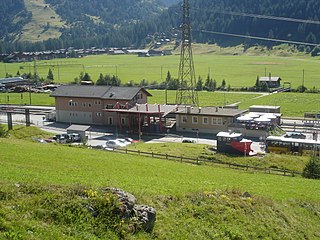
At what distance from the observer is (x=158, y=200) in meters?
15.6

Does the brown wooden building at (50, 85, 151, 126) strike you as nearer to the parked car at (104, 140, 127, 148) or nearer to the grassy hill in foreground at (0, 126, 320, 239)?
the parked car at (104, 140, 127, 148)

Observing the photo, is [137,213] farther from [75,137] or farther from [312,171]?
[75,137]

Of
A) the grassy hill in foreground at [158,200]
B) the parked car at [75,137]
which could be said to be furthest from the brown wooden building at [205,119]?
the grassy hill in foreground at [158,200]

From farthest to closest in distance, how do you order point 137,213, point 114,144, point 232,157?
point 114,144
point 232,157
point 137,213

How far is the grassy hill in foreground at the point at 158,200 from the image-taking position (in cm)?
1253

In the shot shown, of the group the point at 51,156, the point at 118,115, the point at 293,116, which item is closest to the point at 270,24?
the point at 293,116

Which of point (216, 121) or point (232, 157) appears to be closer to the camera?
point (232, 157)

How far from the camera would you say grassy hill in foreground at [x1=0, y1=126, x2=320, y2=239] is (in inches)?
493

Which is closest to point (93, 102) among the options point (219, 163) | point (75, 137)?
point (75, 137)

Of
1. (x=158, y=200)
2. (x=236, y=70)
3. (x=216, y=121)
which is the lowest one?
(x=216, y=121)

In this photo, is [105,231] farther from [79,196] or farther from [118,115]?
[118,115]

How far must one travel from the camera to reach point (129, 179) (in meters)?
19.4

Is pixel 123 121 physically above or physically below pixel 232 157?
above

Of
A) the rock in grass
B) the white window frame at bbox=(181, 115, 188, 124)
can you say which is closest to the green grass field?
the white window frame at bbox=(181, 115, 188, 124)
